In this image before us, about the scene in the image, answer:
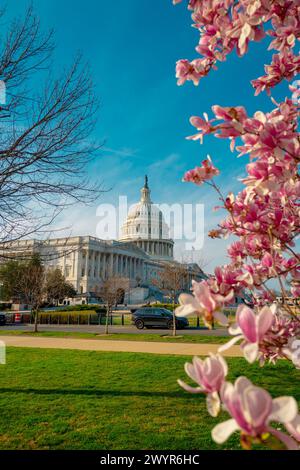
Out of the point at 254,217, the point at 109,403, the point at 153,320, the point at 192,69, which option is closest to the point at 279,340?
the point at 254,217

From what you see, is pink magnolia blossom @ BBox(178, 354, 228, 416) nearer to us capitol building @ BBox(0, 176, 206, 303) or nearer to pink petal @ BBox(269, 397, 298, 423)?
pink petal @ BBox(269, 397, 298, 423)

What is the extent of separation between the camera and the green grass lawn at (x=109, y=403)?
5.26 meters

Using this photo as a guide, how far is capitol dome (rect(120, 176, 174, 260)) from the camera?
425ft

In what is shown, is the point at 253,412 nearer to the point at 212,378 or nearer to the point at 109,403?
the point at 212,378

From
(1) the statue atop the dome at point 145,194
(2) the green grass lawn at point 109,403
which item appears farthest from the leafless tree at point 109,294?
(1) the statue atop the dome at point 145,194

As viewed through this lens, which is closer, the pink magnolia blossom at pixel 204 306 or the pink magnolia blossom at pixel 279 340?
the pink magnolia blossom at pixel 204 306

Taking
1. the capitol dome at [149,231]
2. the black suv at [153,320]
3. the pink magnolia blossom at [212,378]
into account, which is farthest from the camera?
the capitol dome at [149,231]

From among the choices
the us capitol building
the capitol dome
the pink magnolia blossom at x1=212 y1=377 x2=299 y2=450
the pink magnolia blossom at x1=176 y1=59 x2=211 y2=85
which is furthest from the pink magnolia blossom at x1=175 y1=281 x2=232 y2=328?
the capitol dome

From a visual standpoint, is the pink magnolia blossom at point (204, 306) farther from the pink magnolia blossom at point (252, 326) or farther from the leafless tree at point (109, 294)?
the leafless tree at point (109, 294)

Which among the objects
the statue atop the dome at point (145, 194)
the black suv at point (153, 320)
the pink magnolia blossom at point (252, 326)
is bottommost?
the black suv at point (153, 320)

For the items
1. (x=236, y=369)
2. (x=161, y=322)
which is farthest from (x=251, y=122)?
(x=161, y=322)

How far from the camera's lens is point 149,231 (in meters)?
131

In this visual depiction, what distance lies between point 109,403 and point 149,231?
12363 centimetres

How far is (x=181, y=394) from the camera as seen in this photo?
25.5 feet
